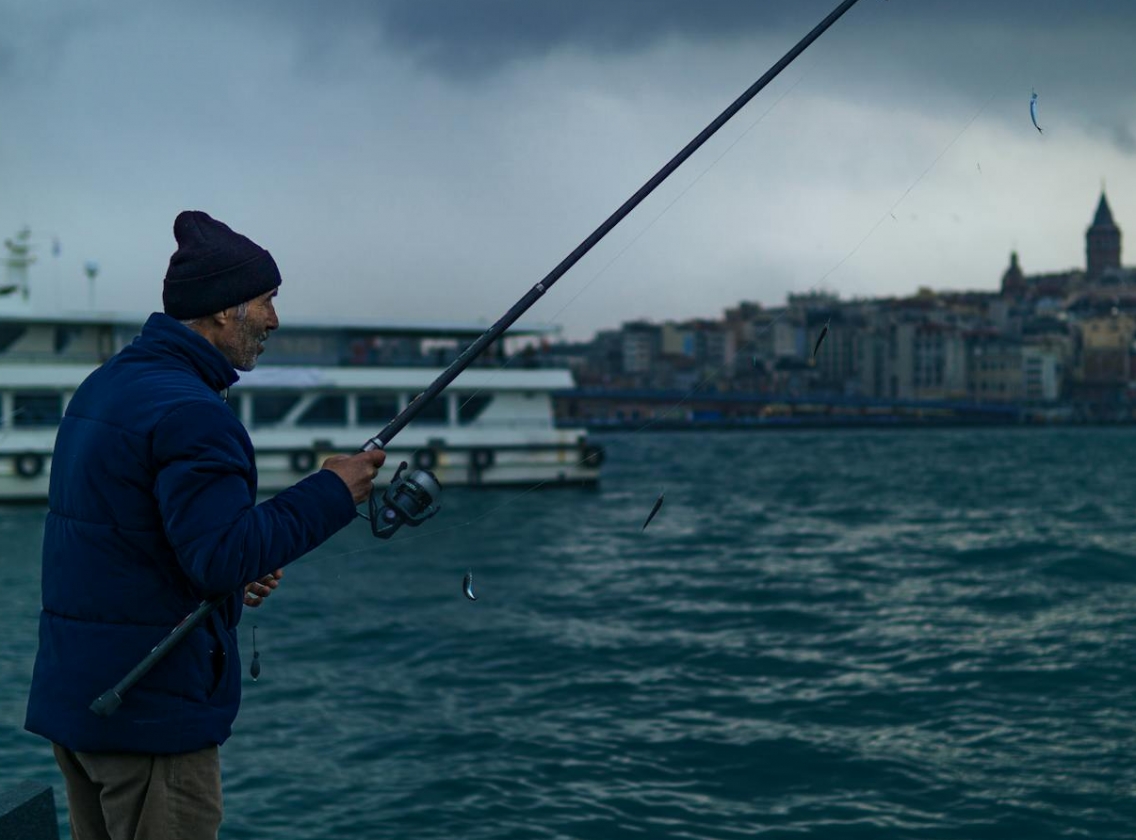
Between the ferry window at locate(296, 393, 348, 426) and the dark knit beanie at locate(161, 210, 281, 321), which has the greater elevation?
the dark knit beanie at locate(161, 210, 281, 321)

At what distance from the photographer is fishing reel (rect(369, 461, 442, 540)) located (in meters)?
2.62

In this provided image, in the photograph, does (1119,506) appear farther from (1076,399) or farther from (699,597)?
(1076,399)

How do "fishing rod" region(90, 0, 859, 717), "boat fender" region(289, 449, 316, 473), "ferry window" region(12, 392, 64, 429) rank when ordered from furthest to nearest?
"boat fender" region(289, 449, 316, 473) → "ferry window" region(12, 392, 64, 429) → "fishing rod" region(90, 0, 859, 717)

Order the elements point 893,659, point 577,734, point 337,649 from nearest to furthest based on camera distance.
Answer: point 577,734 → point 893,659 → point 337,649

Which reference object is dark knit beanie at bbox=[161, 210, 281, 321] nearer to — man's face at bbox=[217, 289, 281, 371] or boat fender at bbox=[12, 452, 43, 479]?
man's face at bbox=[217, 289, 281, 371]

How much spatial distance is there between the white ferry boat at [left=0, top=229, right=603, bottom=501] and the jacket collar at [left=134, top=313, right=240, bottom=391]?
1024 inches

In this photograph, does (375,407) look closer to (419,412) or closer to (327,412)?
(327,412)

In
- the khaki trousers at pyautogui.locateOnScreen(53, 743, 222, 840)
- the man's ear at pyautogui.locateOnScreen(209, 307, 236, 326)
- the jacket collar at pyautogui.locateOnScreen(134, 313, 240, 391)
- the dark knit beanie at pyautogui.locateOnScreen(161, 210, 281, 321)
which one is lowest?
the khaki trousers at pyautogui.locateOnScreen(53, 743, 222, 840)

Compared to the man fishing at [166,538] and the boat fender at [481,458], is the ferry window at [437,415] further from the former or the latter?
the man fishing at [166,538]

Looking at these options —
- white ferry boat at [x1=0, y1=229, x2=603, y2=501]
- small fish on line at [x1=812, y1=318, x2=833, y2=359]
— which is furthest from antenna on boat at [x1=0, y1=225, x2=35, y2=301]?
small fish on line at [x1=812, y1=318, x2=833, y2=359]

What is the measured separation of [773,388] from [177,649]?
14931cm

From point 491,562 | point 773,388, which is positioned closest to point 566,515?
point 491,562

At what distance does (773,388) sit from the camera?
149m

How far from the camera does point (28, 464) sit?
26703mm
